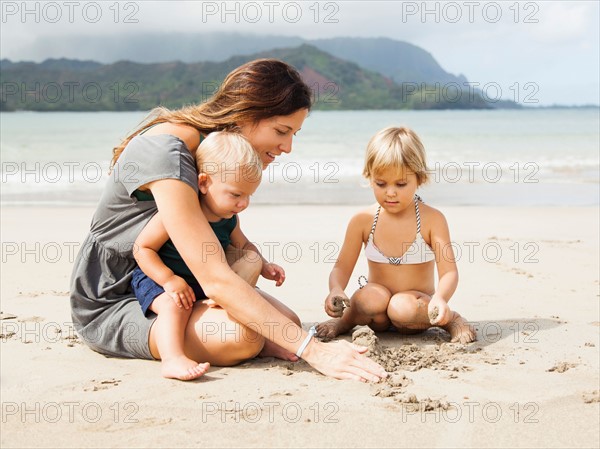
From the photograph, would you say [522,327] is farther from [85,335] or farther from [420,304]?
[85,335]

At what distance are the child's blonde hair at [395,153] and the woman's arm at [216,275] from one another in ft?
3.40

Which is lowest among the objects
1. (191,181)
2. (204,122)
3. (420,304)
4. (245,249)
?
(420,304)

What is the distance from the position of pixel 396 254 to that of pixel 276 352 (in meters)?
0.89

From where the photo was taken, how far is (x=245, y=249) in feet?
11.9

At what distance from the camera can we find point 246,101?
133 inches

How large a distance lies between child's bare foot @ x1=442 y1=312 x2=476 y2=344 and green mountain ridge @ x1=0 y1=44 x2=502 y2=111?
39.0 meters

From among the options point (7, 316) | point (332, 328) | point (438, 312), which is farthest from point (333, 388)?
point (7, 316)

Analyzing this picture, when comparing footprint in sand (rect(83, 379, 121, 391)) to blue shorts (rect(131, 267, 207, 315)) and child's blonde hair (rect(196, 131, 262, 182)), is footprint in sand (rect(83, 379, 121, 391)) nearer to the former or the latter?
blue shorts (rect(131, 267, 207, 315))

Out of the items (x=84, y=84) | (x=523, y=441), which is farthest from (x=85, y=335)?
(x=84, y=84)

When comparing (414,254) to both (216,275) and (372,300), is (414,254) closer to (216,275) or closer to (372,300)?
(372,300)

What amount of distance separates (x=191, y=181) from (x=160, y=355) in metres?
0.80

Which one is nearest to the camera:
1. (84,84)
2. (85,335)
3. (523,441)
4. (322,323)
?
(523,441)

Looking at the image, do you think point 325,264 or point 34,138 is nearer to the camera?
point 325,264

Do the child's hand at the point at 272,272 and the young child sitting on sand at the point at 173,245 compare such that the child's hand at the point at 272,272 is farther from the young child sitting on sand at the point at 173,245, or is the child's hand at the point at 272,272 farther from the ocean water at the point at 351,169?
the ocean water at the point at 351,169
